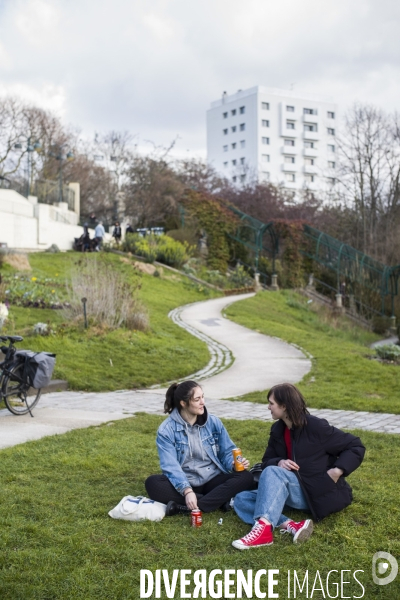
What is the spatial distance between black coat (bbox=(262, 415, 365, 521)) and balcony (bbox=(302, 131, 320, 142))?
9317 cm

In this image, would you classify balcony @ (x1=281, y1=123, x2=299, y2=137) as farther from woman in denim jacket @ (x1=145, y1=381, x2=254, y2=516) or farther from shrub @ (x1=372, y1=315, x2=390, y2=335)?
woman in denim jacket @ (x1=145, y1=381, x2=254, y2=516)

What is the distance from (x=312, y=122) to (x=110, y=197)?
2190 inches

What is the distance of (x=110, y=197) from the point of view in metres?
46.7

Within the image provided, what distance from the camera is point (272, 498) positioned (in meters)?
4.54

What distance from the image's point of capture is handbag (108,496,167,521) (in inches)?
186

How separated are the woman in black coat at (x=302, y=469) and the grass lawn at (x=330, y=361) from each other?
4.72 metres

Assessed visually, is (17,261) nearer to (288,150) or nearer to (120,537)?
(120,537)

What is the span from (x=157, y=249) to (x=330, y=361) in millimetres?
18984

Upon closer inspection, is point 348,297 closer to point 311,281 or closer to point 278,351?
point 311,281

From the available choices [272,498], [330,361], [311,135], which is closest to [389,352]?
[330,361]

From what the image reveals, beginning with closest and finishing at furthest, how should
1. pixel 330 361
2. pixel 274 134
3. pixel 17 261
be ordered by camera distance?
pixel 330 361
pixel 17 261
pixel 274 134

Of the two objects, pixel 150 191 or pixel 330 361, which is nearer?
pixel 330 361

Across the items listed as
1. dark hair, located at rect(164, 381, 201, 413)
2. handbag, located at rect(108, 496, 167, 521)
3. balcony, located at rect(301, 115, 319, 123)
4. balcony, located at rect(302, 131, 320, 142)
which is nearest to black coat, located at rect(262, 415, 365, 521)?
dark hair, located at rect(164, 381, 201, 413)

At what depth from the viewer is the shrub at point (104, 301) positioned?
14836mm
